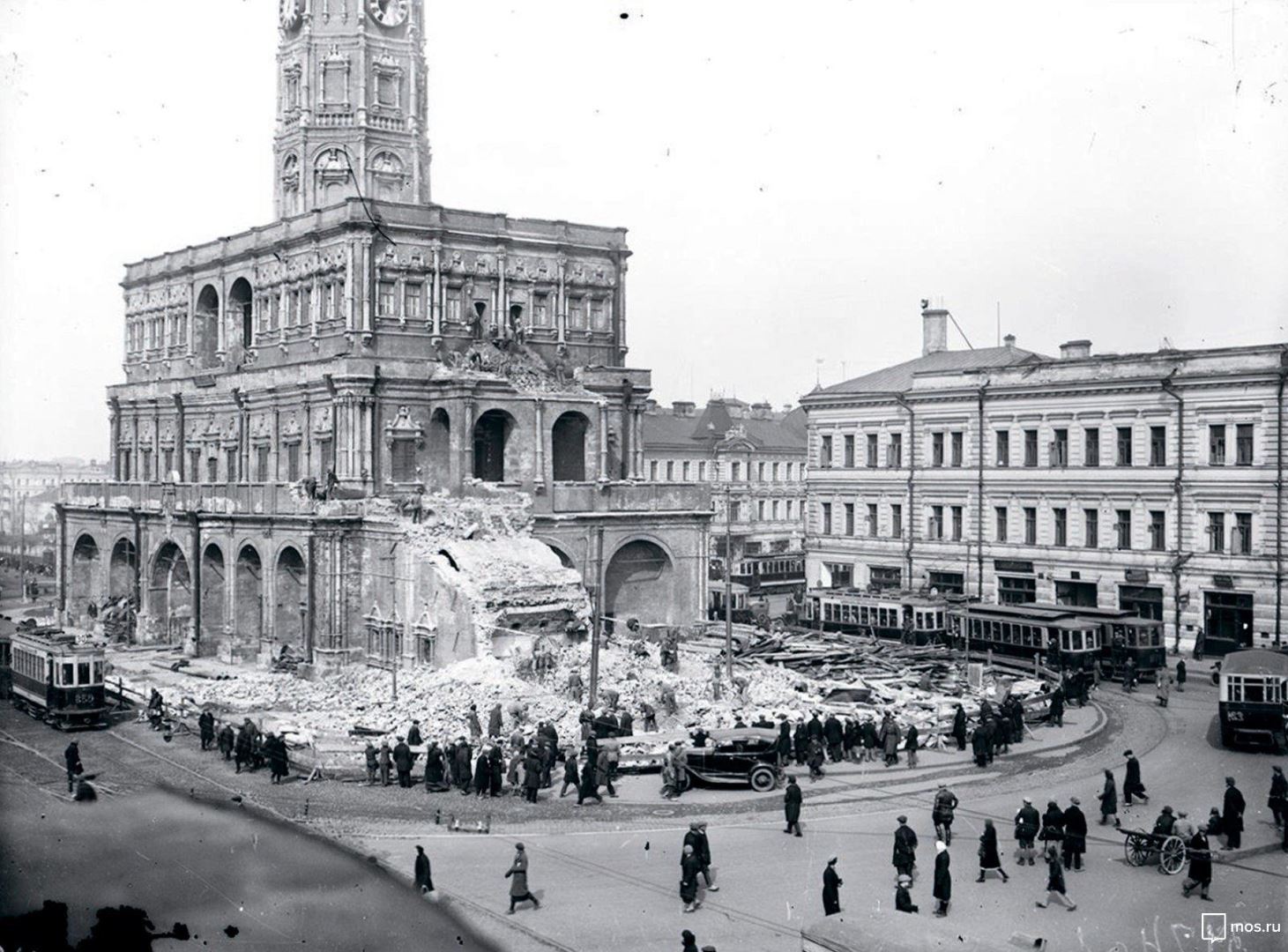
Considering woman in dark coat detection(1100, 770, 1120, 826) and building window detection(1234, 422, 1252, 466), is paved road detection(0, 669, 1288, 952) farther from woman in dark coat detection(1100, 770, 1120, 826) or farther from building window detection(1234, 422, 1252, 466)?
building window detection(1234, 422, 1252, 466)

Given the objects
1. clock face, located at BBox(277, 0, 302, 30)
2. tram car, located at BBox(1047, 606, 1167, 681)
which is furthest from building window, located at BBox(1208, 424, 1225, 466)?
clock face, located at BBox(277, 0, 302, 30)

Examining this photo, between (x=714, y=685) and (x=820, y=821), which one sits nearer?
(x=820, y=821)

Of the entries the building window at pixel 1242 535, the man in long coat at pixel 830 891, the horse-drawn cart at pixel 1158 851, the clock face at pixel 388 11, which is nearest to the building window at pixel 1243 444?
the building window at pixel 1242 535

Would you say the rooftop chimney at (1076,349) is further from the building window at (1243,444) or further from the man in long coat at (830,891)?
the man in long coat at (830,891)

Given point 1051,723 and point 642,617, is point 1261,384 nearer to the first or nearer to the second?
point 1051,723

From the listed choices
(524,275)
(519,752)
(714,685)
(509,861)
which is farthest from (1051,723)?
(524,275)

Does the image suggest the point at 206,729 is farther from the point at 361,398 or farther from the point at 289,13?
the point at 289,13

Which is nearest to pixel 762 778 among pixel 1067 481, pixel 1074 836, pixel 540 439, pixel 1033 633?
pixel 1074 836
